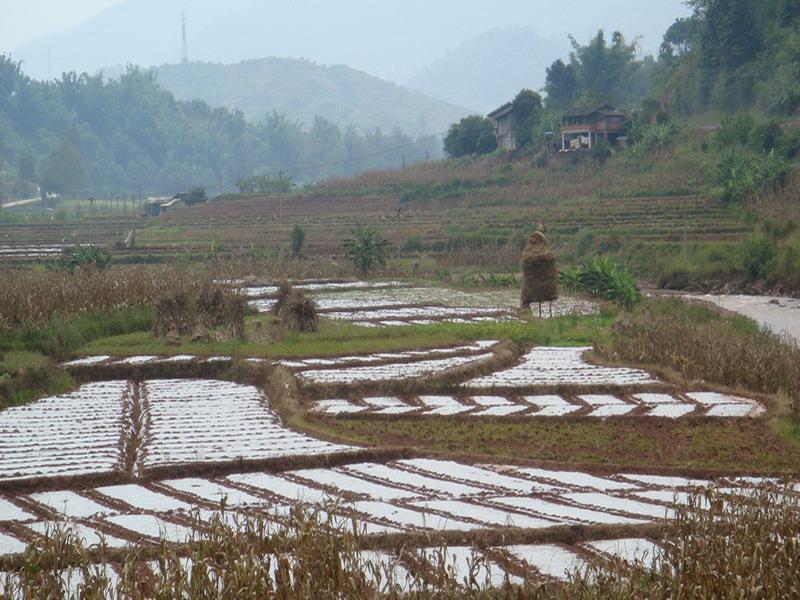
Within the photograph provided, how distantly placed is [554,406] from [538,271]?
8.16 metres

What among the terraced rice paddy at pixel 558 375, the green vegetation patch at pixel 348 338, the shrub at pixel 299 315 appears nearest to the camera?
the terraced rice paddy at pixel 558 375

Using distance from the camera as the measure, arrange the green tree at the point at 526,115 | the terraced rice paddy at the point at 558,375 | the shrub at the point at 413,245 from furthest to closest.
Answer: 1. the green tree at the point at 526,115
2. the shrub at the point at 413,245
3. the terraced rice paddy at the point at 558,375

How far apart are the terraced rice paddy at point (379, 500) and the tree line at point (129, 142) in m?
65.5

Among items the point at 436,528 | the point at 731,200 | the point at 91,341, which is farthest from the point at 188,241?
the point at 436,528

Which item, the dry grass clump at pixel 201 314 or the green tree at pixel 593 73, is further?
the green tree at pixel 593 73

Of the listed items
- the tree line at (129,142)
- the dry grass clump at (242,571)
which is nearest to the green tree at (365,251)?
the dry grass clump at (242,571)

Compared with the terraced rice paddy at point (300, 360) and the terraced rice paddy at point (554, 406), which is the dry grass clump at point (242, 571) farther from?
the terraced rice paddy at point (300, 360)

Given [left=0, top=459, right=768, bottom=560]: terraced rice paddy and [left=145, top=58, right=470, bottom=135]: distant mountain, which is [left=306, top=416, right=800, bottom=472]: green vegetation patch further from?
[left=145, top=58, right=470, bottom=135]: distant mountain

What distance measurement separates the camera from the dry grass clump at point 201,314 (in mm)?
16500

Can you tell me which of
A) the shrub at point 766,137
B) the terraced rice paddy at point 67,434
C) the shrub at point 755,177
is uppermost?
the shrub at point 766,137

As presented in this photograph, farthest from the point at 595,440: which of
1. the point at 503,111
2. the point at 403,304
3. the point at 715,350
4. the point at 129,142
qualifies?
the point at 129,142

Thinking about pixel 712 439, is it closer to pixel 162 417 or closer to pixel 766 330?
pixel 162 417

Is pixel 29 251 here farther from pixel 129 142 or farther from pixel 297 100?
pixel 297 100

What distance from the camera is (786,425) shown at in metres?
11.1
